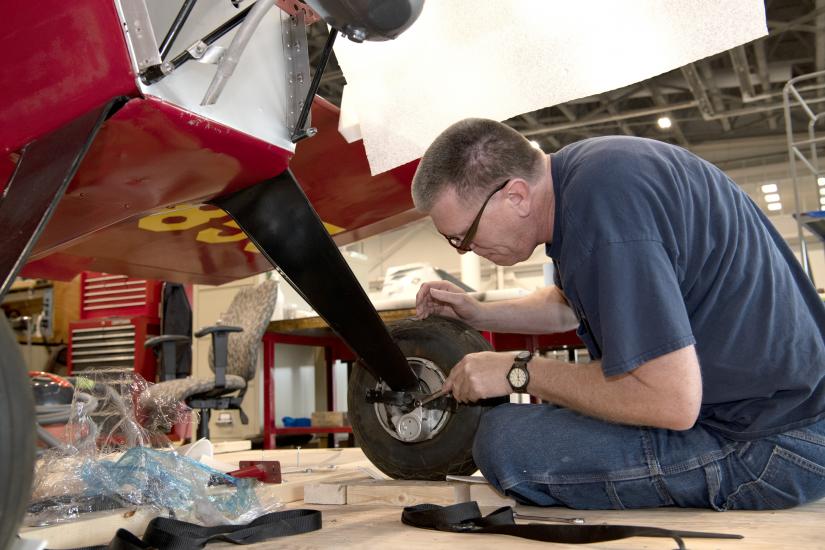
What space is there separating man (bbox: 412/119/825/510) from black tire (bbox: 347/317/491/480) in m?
0.26

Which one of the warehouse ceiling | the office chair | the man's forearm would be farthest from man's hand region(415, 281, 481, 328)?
the warehouse ceiling

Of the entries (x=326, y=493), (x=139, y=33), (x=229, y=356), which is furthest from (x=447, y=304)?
(x=229, y=356)

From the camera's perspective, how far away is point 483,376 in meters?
1.60

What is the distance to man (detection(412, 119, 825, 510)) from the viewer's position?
1.25 meters

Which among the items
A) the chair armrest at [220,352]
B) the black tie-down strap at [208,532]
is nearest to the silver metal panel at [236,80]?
the black tie-down strap at [208,532]

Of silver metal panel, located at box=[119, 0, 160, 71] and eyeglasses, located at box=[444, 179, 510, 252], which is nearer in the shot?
silver metal panel, located at box=[119, 0, 160, 71]

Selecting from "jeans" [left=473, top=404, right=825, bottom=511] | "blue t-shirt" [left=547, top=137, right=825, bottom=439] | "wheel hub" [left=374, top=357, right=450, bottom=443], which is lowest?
"jeans" [left=473, top=404, right=825, bottom=511]

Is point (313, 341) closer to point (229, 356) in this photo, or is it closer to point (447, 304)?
Result: point (229, 356)

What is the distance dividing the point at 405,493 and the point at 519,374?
42 cm

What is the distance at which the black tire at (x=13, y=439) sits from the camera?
78 centimetres

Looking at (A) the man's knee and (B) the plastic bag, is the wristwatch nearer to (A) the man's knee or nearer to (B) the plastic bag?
(A) the man's knee

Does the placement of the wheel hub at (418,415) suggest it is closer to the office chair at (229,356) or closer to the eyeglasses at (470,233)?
the eyeglasses at (470,233)

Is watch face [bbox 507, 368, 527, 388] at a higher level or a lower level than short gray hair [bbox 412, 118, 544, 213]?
lower

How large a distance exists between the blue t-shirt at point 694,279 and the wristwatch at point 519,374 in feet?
0.63
